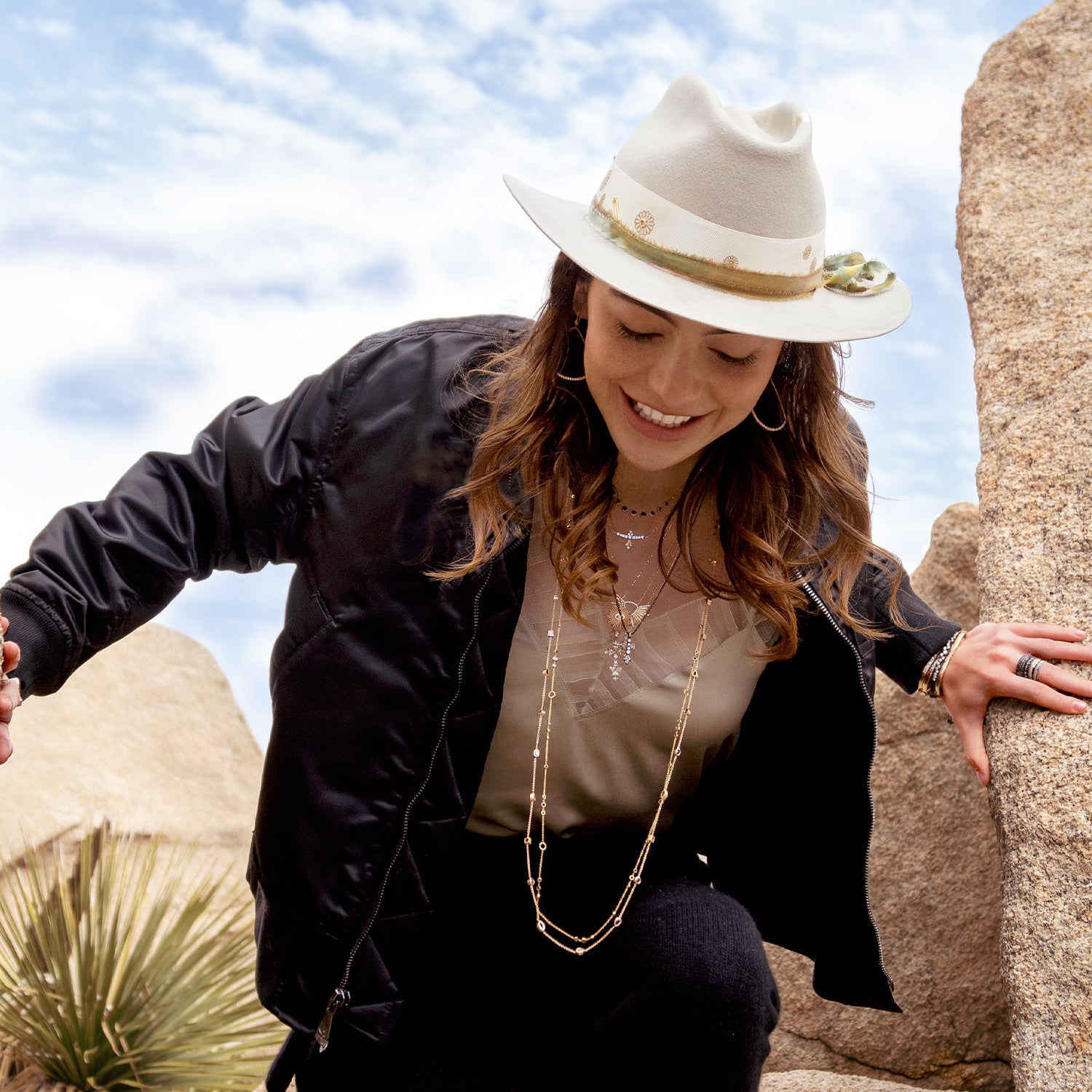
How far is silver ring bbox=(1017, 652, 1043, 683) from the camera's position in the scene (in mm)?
2090

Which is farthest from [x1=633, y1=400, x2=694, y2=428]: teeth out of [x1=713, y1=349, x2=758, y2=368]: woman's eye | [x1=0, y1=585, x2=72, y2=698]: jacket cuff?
[x1=0, y1=585, x2=72, y2=698]: jacket cuff

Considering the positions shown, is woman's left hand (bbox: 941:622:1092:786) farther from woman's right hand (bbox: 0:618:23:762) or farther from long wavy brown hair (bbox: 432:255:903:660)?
woman's right hand (bbox: 0:618:23:762)

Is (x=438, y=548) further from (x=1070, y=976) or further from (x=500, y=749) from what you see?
(x=1070, y=976)

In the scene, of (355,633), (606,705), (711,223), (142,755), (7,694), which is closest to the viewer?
(7,694)

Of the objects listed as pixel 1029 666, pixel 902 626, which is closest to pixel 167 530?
pixel 902 626

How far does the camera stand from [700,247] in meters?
1.81

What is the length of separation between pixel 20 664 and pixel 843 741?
1.39 meters

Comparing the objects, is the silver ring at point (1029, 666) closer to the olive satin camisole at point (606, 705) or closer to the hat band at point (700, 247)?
the olive satin camisole at point (606, 705)

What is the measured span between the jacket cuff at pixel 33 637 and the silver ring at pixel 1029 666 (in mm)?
1529

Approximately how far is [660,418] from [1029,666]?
30.3 inches

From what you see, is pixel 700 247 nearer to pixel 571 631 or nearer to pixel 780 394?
pixel 780 394

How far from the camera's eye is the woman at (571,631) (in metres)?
1.89

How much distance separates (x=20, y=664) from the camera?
5.81 ft

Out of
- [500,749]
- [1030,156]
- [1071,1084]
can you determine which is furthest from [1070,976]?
[1030,156]
